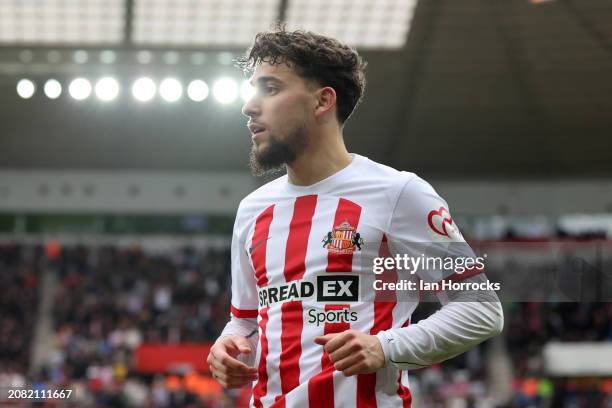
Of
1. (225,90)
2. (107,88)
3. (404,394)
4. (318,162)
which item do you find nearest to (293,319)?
(404,394)

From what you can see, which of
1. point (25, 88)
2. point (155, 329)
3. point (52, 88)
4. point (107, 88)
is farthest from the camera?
point (25, 88)

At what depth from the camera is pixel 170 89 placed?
71.6ft

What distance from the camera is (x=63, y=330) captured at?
71.6ft

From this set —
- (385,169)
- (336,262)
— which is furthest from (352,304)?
(385,169)

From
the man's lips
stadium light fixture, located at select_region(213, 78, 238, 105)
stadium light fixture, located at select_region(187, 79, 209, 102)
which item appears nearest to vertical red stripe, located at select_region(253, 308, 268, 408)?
the man's lips

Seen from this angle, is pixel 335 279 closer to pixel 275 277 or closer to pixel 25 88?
pixel 275 277

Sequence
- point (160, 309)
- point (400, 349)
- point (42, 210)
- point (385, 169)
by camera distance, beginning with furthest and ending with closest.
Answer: point (42, 210)
point (160, 309)
point (385, 169)
point (400, 349)

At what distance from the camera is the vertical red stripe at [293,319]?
237 cm

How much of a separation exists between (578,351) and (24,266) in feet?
47.4

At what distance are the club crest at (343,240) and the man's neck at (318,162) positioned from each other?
0.66ft

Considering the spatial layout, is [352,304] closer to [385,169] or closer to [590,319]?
[385,169]

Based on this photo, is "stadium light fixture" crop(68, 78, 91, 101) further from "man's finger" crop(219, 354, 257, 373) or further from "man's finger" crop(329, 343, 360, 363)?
"man's finger" crop(329, 343, 360, 363)

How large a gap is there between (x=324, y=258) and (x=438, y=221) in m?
0.30

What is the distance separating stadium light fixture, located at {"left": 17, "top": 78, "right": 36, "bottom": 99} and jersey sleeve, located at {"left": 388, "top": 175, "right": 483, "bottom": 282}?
69.5 feet
